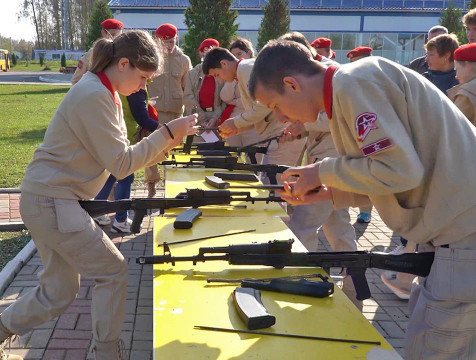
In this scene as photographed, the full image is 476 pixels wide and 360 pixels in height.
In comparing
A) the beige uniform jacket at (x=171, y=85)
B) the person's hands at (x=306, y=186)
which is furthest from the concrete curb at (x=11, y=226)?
the person's hands at (x=306, y=186)

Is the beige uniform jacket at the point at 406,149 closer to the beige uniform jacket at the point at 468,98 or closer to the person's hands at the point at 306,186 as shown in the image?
the person's hands at the point at 306,186

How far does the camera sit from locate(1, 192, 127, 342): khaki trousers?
103 inches

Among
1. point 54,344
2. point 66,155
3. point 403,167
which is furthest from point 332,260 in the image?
point 54,344

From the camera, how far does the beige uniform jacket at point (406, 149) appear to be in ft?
5.65

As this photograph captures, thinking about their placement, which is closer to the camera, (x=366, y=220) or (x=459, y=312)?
(x=459, y=312)

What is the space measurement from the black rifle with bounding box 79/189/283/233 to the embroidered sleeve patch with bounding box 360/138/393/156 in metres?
1.58

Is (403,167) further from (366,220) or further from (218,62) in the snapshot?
(366,220)

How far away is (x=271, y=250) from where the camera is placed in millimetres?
2344

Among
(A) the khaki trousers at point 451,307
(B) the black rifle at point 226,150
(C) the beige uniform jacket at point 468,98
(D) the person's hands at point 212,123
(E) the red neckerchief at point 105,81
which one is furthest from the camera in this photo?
(D) the person's hands at point 212,123

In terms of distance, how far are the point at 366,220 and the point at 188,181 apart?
9.79 ft

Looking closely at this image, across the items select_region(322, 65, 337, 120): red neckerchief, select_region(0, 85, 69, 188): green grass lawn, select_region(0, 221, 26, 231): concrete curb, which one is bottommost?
select_region(0, 85, 69, 188): green grass lawn

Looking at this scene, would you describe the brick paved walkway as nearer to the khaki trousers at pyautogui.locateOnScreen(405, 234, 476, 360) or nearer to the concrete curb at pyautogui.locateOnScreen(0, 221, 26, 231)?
the concrete curb at pyautogui.locateOnScreen(0, 221, 26, 231)

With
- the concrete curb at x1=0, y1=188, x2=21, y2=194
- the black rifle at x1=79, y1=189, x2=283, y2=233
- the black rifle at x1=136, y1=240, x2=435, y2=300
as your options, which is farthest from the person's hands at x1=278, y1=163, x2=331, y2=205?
the concrete curb at x1=0, y1=188, x2=21, y2=194

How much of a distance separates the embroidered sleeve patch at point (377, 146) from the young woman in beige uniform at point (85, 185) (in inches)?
51.7
